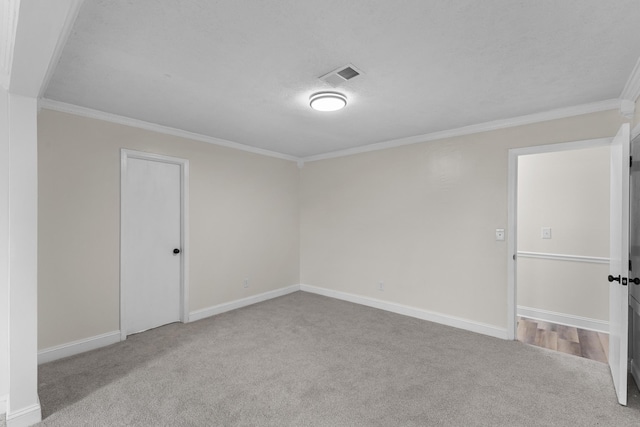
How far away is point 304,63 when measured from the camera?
2.09 m

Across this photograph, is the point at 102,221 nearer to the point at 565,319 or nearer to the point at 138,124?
the point at 138,124

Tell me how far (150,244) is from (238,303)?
149 cm

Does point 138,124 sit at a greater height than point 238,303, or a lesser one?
greater

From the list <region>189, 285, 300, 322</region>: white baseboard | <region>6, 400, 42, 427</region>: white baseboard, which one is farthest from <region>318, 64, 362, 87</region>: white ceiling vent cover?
<region>189, 285, 300, 322</region>: white baseboard

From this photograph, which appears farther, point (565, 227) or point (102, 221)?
point (565, 227)

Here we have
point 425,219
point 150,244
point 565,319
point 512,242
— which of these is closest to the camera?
point 512,242

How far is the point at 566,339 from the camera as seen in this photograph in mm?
3402

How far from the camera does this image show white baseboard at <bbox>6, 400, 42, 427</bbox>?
76.0 inches

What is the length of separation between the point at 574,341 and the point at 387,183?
280cm

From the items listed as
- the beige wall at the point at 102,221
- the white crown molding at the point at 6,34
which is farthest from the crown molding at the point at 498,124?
the white crown molding at the point at 6,34

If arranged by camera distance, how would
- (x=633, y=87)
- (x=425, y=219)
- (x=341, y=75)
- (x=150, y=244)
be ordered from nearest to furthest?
(x=341, y=75)
(x=633, y=87)
(x=150, y=244)
(x=425, y=219)

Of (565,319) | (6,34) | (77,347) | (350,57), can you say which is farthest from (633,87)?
(77,347)

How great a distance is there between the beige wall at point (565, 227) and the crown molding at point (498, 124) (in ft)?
3.36

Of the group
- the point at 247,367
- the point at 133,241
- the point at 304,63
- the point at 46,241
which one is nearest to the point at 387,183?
the point at 304,63
